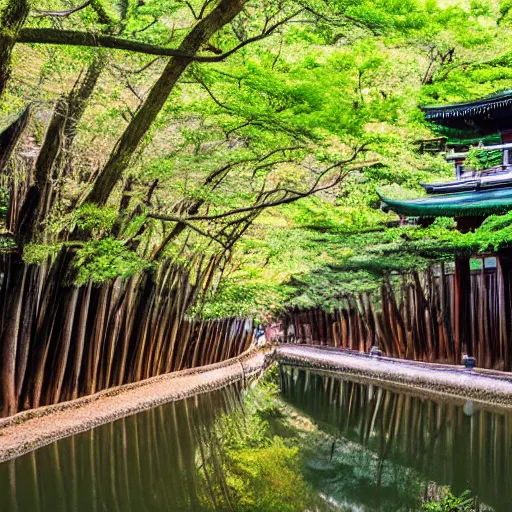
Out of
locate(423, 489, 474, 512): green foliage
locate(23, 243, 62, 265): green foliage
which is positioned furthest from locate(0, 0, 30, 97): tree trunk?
locate(423, 489, 474, 512): green foliage

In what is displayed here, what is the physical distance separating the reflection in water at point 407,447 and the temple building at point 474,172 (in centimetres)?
387

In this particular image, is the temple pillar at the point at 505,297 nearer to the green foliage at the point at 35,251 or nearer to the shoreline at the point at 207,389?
the shoreline at the point at 207,389

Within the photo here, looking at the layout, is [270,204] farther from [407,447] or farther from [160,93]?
[407,447]

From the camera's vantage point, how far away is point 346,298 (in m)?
23.4

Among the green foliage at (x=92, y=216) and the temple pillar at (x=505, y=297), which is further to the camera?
the temple pillar at (x=505, y=297)

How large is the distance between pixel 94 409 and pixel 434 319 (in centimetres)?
949

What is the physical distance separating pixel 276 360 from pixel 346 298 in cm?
492

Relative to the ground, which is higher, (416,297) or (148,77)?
(148,77)

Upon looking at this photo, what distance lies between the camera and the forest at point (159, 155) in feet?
24.2

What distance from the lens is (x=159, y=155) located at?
11.3 meters

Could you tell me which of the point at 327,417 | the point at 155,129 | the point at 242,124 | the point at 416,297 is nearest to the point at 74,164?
the point at 155,129

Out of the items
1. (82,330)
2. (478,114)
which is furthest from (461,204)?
(82,330)

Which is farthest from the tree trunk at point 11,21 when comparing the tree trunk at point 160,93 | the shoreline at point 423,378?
the shoreline at point 423,378

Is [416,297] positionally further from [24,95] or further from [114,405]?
[24,95]
